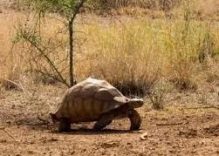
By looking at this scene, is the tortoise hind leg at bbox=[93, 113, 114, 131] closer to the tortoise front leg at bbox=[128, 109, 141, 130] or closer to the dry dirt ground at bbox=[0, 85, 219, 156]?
the dry dirt ground at bbox=[0, 85, 219, 156]

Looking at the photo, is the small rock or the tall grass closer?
the small rock

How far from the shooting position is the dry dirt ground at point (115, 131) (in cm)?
705

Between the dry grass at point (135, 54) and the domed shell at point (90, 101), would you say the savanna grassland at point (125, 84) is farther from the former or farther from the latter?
the domed shell at point (90, 101)

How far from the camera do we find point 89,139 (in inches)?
305

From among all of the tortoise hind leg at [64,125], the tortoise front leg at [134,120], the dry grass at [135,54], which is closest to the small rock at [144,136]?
the tortoise front leg at [134,120]

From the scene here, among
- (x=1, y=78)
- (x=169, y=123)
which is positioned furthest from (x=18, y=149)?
(x=1, y=78)

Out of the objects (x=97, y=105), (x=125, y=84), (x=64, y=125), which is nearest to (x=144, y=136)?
(x=97, y=105)

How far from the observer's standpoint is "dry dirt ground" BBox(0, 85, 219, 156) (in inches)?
277

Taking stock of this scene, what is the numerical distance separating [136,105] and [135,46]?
14.4 ft

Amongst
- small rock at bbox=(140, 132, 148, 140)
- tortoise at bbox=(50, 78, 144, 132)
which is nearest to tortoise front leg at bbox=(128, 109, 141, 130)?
tortoise at bbox=(50, 78, 144, 132)

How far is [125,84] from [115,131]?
3.22 metres

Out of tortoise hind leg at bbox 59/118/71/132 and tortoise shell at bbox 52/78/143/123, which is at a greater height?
tortoise shell at bbox 52/78/143/123

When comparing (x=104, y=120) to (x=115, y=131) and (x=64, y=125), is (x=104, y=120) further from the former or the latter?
(x=64, y=125)

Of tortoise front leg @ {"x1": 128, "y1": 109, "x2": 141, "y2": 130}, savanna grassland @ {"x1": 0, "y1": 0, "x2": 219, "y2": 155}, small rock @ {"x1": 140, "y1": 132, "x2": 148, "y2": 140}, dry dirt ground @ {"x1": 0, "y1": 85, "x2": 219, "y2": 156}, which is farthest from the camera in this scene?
tortoise front leg @ {"x1": 128, "y1": 109, "x2": 141, "y2": 130}
